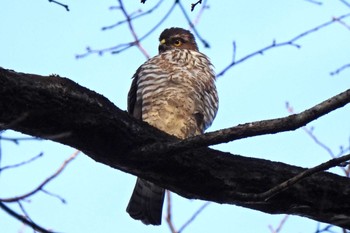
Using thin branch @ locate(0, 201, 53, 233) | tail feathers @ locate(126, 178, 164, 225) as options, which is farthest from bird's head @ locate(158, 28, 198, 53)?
thin branch @ locate(0, 201, 53, 233)

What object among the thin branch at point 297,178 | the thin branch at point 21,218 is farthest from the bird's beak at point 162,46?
the thin branch at point 21,218

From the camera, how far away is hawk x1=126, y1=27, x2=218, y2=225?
237 inches

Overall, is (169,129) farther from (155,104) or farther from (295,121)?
(295,121)

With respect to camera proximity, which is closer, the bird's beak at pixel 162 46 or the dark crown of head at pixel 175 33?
the bird's beak at pixel 162 46

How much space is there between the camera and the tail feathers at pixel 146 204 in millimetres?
5480

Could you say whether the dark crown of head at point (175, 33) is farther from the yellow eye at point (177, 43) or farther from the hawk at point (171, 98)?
the hawk at point (171, 98)

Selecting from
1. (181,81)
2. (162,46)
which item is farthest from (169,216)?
(162,46)

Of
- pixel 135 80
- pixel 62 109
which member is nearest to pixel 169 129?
pixel 135 80

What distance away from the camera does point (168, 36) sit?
7.48 meters

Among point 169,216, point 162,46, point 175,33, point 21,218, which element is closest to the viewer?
point 21,218

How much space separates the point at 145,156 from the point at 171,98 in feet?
6.84

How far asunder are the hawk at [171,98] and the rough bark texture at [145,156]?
149 cm

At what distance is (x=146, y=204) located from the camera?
5.56 metres

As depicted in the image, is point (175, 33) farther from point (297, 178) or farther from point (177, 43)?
point (297, 178)
